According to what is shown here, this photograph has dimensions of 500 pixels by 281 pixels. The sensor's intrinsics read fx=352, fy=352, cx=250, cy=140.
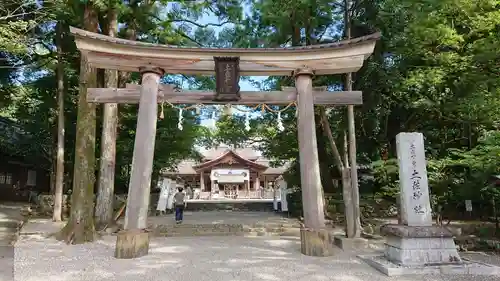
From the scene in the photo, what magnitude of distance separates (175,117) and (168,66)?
345 inches

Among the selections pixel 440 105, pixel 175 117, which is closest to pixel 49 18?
pixel 175 117

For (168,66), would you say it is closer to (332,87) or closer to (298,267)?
(298,267)

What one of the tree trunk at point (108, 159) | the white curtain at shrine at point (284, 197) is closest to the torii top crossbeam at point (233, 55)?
the tree trunk at point (108, 159)

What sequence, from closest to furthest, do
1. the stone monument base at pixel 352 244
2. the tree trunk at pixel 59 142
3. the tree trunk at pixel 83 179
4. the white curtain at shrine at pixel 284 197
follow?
the stone monument base at pixel 352 244 → the tree trunk at pixel 83 179 → the tree trunk at pixel 59 142 → the white curtain at shrine at pixel 284 197

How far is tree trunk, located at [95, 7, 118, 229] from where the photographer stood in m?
10.6

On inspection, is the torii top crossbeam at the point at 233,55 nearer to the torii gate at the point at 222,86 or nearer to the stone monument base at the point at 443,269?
the torii gate at the point at 222,86

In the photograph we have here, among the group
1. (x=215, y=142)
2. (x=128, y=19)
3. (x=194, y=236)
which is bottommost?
(x=194, y=236)

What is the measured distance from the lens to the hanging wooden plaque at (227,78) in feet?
25.1

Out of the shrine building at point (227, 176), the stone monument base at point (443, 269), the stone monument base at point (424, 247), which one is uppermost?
the shrine building at point (227, 176)

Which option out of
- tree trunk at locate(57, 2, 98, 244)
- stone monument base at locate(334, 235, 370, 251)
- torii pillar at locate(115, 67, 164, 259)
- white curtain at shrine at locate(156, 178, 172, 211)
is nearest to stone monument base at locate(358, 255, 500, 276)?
stone monument base at locate(334, 235, 370, 251)

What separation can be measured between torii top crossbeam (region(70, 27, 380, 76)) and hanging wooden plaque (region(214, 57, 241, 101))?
0.45 feet

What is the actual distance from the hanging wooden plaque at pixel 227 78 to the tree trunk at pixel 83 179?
3577 millimetres

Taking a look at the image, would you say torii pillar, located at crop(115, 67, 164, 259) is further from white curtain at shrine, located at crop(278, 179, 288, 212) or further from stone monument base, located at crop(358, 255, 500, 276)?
white curtain at shrine, located at crop(278, 179, 288, 212)

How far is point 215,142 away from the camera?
23.8m
